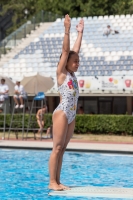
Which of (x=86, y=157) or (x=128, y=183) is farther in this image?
(x=86, y=157)

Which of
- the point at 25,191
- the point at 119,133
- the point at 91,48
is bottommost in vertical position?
the point at 119,133

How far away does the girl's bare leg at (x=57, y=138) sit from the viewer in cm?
777

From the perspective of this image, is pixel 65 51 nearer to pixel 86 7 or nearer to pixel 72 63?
pixel 72 63

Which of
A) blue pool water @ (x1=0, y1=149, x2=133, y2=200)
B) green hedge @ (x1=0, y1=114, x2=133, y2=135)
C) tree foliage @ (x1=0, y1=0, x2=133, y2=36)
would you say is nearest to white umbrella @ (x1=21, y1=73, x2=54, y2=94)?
green hedge @ (x1=0, y1=114, x2=133, y2=135)

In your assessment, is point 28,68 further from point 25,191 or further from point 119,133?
point 25,191

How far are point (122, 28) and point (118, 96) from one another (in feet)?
22.7

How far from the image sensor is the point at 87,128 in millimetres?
23172

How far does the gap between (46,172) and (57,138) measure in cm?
369

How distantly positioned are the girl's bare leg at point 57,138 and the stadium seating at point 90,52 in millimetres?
20770

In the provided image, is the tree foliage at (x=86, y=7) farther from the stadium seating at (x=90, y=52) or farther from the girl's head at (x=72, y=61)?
the girl's head at (x=72, y=61)

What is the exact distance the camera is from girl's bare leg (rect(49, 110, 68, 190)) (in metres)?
7.77

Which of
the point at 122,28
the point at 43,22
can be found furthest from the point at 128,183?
the point at 43,22

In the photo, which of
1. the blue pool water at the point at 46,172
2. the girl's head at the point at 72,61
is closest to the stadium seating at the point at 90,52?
the blue pool water at the point at 46,172

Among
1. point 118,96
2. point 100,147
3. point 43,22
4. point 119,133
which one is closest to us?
point 100,147
